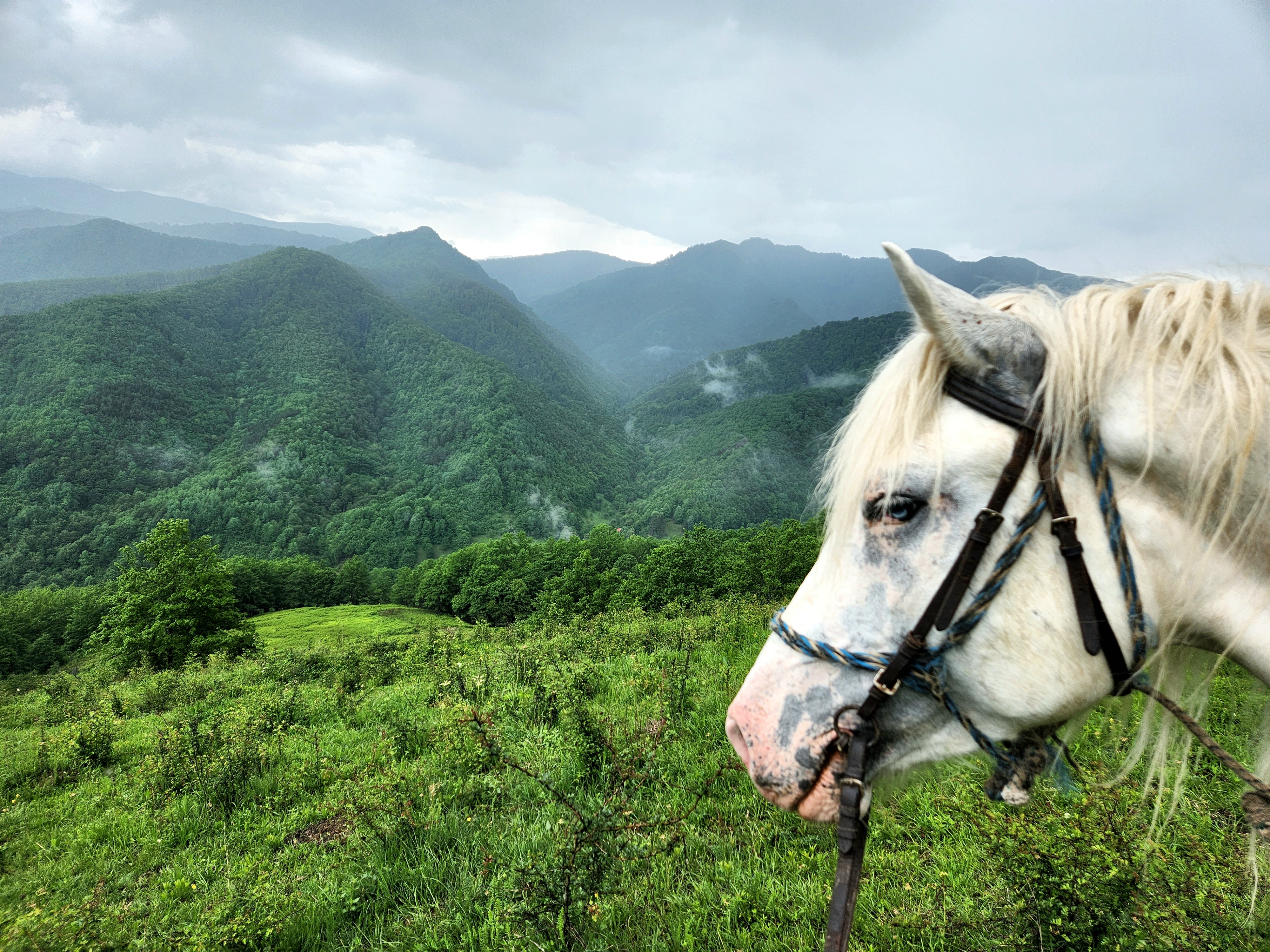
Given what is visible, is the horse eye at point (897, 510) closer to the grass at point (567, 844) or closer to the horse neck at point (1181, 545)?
the horse neck at point (1181, 545)

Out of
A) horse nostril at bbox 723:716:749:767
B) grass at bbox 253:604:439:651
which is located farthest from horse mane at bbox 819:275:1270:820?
grass at bbox 253:604:439:651

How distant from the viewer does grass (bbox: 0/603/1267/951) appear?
2.29m

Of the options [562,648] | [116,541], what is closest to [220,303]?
[116,541]

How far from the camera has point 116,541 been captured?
90.0 m

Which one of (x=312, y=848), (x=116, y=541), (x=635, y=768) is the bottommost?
(x=116, y=541)

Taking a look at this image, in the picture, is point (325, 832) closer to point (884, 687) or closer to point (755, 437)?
point (884, 687)

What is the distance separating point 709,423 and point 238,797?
164 metres

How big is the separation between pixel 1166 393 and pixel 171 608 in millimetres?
32181

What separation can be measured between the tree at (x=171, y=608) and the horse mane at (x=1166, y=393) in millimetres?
28755

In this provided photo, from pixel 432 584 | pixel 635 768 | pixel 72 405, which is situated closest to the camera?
pixel 635 768

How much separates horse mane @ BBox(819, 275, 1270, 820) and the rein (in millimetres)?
73

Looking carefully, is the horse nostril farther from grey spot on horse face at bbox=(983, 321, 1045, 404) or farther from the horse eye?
grey spot on horse face at bbox=(983, 321, 1045, 404)

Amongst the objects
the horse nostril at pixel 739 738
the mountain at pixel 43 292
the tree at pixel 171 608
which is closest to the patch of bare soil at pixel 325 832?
the horse nostril at pixel 739 738

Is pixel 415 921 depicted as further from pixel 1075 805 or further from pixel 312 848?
pixel 1075 805
